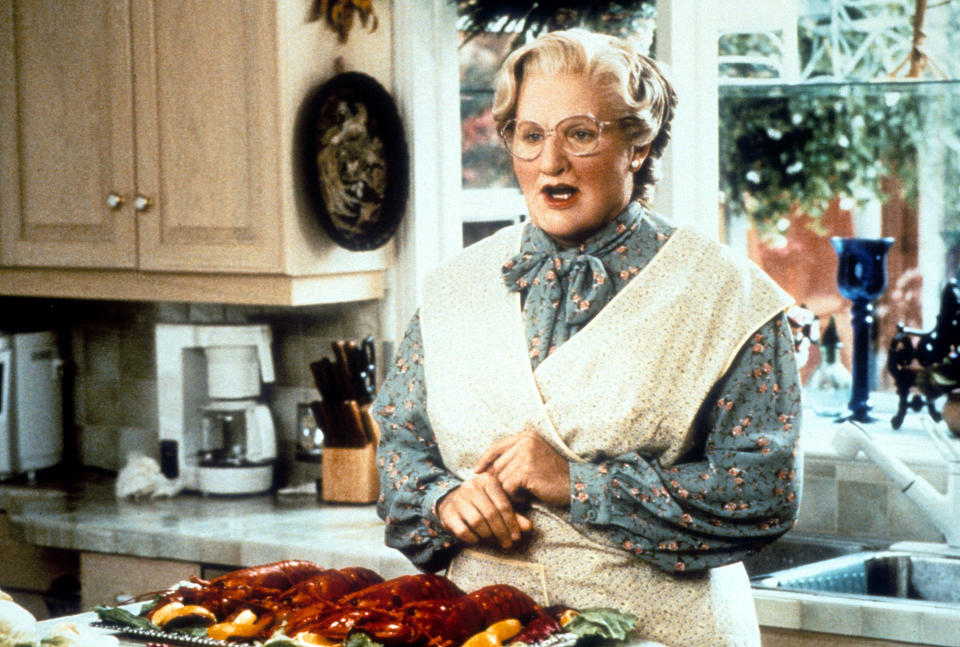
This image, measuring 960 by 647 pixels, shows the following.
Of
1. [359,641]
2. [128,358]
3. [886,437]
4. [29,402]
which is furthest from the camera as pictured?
[128,358]

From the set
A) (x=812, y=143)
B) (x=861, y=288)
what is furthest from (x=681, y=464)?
(x=812, y=143)

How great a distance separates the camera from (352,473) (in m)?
3.07

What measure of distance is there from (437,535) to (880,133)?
1.71m

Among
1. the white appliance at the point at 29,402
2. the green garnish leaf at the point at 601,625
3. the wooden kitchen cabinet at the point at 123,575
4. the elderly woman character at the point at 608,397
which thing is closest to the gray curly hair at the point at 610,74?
the elderly woman character at the point at 608,397

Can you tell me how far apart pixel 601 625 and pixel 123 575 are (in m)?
1.66

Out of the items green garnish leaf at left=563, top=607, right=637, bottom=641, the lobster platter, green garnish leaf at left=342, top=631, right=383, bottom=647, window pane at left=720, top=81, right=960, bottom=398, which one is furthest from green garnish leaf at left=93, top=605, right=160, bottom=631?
window pane at left=720, top=81, right=960, bottom=398

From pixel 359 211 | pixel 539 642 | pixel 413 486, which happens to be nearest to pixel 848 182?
pixel 359 211

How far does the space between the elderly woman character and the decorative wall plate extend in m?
1.23

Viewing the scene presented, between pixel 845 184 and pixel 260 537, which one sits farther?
pixel 845 184

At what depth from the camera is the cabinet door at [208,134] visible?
2.94 meters

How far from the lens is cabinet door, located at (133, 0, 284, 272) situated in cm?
294

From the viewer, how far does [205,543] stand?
9.16 ft

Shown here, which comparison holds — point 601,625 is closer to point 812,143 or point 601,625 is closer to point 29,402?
point 812,143

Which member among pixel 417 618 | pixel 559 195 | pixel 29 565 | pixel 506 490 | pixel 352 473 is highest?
pixel 559 195
